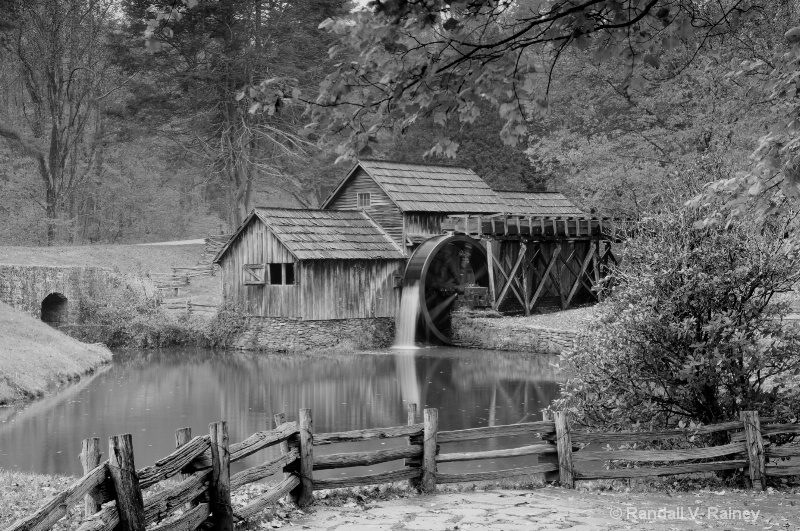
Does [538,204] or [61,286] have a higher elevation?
[538,204]

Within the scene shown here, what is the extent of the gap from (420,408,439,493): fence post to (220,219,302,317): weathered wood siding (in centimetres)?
1964

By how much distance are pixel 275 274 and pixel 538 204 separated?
11.1 m

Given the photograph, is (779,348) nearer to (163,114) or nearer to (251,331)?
(251,331)

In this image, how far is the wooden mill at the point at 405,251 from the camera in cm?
2908

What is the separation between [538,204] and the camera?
119ft

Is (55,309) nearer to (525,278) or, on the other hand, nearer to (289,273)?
(289,273)

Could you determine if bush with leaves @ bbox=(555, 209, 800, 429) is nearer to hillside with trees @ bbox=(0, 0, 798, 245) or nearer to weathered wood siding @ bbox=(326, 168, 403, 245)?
hillside with trees @ bbox=(0, 0, 798, 245)

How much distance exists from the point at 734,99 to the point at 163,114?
23.3 metres

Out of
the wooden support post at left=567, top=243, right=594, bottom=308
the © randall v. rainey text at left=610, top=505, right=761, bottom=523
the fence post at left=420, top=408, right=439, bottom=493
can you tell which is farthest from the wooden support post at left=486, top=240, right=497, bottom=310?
the © randall v. rainey text at left=610, top=505, right=761, bottom=523

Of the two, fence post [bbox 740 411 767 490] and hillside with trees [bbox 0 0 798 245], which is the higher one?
hillside with trees [bbox 0 0 798 245]

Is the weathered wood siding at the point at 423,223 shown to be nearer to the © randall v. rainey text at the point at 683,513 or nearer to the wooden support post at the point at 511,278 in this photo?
the wooden support post at the point at 511,278

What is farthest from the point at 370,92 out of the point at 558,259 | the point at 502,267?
the point at 558,259

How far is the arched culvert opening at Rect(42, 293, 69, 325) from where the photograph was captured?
32.4 m

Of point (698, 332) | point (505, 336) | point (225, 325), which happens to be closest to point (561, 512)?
point (698, 332)
